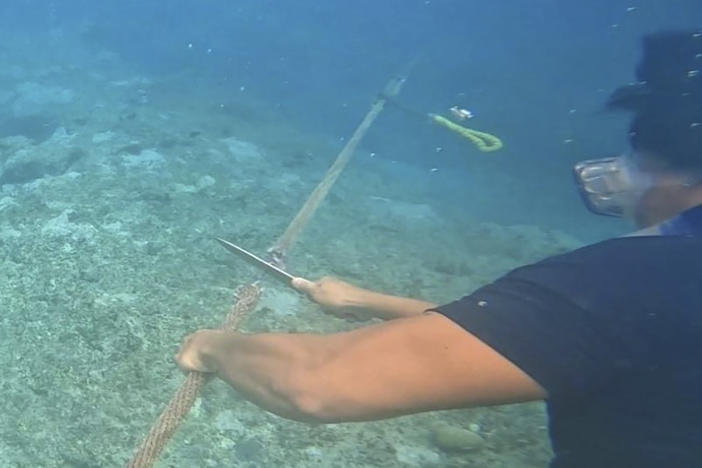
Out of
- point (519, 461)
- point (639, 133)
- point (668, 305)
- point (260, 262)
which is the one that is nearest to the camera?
point (668, 305)

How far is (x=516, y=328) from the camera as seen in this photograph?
1.58 m

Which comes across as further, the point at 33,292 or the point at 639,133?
the point at 33,292

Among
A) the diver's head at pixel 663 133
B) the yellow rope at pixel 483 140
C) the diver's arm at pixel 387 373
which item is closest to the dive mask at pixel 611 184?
the diver's head at pixel 663 133

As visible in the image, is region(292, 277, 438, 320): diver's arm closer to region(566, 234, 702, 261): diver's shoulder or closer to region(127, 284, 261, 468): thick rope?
region(127, 284, 261, 468): thick rope

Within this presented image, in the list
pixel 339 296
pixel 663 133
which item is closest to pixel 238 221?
pixel 339 296

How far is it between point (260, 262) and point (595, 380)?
2069 mm

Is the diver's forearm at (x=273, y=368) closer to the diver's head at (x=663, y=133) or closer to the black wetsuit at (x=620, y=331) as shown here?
the black wetsuit at (x=620, y=331)

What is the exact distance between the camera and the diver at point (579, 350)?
1549 millimetres

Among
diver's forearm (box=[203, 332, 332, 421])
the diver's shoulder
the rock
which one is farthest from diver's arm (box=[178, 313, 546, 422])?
the rock

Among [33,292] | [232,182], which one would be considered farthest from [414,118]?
[33,292]

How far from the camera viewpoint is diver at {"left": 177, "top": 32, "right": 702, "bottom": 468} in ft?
5.08

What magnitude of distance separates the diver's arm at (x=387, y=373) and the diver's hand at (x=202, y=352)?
45 centimetres

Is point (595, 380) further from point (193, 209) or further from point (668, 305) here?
point (193, 209)

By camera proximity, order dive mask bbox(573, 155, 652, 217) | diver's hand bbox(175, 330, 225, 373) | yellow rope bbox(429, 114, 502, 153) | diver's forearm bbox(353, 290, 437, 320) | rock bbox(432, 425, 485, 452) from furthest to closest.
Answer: yellow rope bbox(429, 114, 502, 153) → rock bbox(432, 425, 485, 452) → diver's forearm bbox(353, 290, 437, 320) → diver's hand bbox(175, 330, 225, 373) → dive mask bbox(573, 155, 652, 217)
